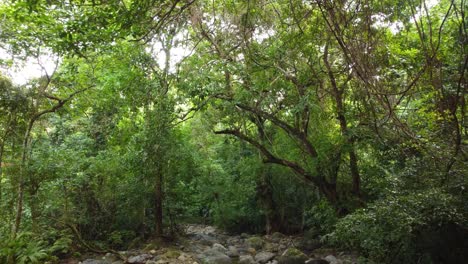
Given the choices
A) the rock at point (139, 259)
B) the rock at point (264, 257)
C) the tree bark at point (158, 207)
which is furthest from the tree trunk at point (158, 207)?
the rock at point (264, 257)

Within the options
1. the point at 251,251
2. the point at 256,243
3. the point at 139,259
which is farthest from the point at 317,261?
the point at 139,259

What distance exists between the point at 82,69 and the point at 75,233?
13.8ft

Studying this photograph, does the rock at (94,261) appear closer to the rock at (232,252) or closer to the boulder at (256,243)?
the rock at (232,252)

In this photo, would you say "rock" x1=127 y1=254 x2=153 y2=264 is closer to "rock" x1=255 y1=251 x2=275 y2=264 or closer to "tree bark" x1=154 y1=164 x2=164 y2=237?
"tree bark" x1=154 y1=164 x2=164 y2=237

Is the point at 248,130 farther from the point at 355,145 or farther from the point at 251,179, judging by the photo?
the point at 355,145

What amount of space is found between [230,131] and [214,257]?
11.7ft

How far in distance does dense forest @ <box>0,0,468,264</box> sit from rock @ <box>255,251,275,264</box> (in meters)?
0.06

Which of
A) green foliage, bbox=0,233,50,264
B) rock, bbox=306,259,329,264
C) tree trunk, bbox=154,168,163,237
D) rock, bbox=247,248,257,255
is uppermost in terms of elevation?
tree trunk, bbox=154,168,163,237

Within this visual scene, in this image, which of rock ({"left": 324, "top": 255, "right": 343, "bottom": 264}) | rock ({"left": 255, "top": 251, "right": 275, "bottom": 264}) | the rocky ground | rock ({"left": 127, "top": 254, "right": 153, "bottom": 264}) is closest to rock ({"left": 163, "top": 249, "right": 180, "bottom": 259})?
the rocky ground

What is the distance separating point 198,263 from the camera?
27.7 feet

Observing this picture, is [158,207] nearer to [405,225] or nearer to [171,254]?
[171,254]

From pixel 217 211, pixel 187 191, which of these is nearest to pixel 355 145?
pixel 187 191

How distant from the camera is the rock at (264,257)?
9.08 m

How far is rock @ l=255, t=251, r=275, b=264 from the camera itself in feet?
29.8
